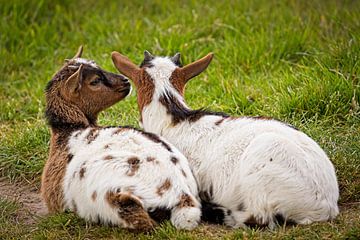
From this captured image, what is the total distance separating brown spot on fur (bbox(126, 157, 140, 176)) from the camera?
18.6ft

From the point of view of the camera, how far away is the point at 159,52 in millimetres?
9312

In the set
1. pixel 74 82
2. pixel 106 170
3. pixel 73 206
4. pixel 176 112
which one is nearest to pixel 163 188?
pixel 106 170

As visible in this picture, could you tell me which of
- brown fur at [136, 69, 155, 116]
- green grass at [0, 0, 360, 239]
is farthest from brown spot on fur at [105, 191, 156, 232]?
brown fur at [136, 69, 155, 116]

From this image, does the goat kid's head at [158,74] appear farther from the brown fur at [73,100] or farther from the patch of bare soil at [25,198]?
the patch of bare soil at [25,198]

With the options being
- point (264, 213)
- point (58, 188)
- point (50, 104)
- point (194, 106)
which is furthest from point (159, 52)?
point (264, 213)

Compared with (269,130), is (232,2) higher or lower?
lower

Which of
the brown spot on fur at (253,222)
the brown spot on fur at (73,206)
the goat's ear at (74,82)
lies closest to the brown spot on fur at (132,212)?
the brown spot on fur at (73,206)

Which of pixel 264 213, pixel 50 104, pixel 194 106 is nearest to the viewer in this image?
pixel 264 213

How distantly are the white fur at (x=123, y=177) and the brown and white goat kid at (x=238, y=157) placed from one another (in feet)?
0.79

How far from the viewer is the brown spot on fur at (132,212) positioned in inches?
217

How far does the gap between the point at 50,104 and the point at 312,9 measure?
466 cm

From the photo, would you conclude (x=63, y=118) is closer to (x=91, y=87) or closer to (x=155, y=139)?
(x=91, y=87)

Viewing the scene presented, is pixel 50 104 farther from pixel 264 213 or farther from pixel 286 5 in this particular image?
pixel 286 5

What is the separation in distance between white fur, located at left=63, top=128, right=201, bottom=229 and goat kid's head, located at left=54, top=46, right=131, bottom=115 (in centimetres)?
64
